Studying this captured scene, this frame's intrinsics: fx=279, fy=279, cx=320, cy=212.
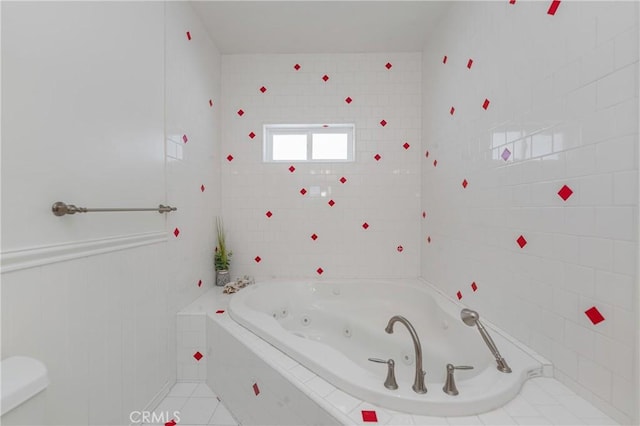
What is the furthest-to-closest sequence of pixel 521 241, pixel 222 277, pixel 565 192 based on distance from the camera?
pixel 222 277, pixel 521 241, pixel 565 192

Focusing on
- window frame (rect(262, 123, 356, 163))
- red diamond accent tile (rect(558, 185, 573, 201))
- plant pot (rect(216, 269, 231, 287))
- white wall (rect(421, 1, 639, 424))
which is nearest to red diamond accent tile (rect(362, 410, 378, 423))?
white wall (rect(421, 1, 639, 424))

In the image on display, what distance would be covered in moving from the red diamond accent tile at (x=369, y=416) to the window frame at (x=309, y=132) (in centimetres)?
208

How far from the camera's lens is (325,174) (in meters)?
2.69

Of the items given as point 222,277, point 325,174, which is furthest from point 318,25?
point 222,277

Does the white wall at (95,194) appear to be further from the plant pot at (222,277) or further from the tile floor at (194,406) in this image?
the plant pot at (222,277)

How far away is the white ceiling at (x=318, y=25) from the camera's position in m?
2.08

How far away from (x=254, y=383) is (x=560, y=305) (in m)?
1.42

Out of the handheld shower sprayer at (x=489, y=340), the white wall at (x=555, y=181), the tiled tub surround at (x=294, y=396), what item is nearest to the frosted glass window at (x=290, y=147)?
the white wall at (x=555, y=181)

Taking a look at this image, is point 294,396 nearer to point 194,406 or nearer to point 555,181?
point 194,406

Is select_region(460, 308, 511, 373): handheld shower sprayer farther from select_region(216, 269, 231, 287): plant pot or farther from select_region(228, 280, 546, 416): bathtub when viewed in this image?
select_region(216, 269, 231, 287): plant pot

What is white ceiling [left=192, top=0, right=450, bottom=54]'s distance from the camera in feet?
6.84

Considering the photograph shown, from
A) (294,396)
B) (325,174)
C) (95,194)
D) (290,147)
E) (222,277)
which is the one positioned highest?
(290,147)

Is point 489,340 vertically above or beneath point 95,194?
beneath

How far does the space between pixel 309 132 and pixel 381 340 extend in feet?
6.56
